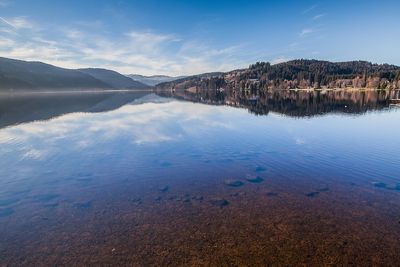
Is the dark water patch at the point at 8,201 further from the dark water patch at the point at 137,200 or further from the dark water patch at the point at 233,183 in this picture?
the dark water patch at the point at 233,183

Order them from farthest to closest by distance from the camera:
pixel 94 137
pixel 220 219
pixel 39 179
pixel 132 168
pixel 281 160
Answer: pixel 94 137, pixel 281 160, pixel 132 168, pixel 39 179, pixel 220 219

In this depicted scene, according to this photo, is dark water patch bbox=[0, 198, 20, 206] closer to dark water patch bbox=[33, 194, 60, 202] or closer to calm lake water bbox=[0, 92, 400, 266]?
calm lake water bbox=[0, 92, 400, 266]

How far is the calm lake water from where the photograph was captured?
12.6m

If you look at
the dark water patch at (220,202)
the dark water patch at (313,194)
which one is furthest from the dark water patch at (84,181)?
the dark water patch at (313,194)

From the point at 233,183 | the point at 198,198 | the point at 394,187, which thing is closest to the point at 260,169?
the point at 233,183

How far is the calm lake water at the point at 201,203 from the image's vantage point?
12555 mm

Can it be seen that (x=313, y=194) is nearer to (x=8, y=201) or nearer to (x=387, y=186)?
(x=387, y=186)

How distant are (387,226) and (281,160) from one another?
13427 millimetres

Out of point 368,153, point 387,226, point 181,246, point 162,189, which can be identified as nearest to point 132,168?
point 162,189

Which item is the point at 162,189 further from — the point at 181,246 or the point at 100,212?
the point at 181,246

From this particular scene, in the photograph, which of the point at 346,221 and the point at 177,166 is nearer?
the point at 346,221

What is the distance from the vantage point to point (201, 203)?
1798 centimetres

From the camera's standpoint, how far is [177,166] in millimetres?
26469

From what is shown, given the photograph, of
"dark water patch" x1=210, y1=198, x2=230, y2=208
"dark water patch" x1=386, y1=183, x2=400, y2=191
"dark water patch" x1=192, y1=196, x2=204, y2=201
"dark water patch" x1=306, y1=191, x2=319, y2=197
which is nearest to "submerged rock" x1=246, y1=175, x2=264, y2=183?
"dark water patch" x1=306, y1=191, x2=319, y2=197
